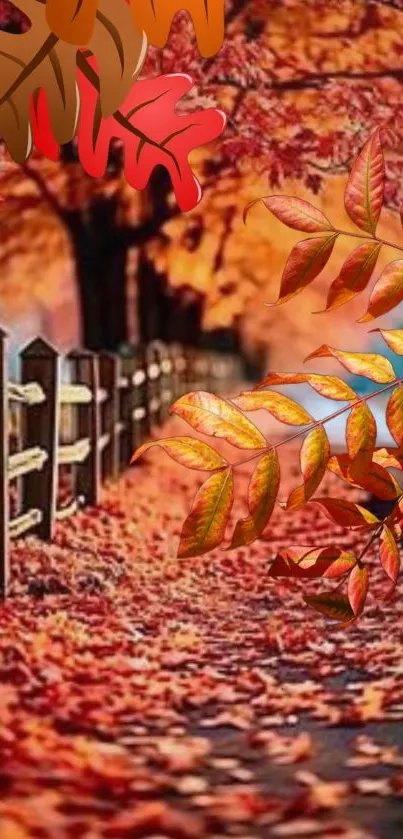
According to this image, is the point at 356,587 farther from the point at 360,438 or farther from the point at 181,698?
the point at 181,698

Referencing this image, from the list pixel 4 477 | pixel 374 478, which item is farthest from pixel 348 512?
pixel 4 477

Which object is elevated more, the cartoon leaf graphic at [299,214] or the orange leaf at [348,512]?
the cartoon leaf graphic at [299,214]

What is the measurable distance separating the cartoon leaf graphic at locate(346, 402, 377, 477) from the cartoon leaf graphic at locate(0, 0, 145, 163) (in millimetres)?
950

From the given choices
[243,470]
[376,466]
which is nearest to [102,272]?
[243,470]

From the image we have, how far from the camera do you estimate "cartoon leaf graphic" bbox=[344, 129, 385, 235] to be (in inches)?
47.4

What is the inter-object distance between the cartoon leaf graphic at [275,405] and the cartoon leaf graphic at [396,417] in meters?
0.10

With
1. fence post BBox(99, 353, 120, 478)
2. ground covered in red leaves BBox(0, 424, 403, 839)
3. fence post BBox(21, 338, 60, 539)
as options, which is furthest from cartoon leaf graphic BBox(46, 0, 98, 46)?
fence post BBox(99, 353, 120, 478)

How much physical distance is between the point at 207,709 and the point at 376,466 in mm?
1313

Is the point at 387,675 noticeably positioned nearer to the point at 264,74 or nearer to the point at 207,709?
the point at 207,709

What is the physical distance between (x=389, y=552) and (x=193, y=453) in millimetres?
315

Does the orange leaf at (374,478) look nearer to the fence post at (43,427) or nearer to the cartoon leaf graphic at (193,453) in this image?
the cartoon leaf graphic at (193,453)

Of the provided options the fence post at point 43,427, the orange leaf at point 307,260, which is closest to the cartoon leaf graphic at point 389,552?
the orange leaf at point 307,260

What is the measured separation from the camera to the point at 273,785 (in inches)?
82.4

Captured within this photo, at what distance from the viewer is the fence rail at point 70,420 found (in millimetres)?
3260
